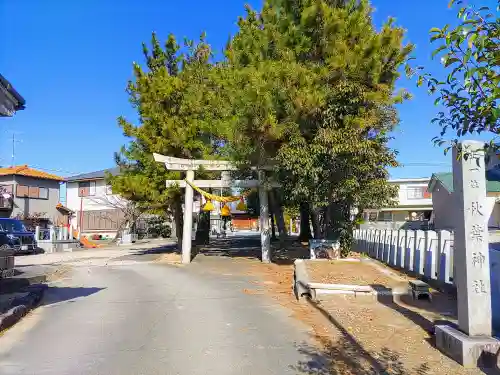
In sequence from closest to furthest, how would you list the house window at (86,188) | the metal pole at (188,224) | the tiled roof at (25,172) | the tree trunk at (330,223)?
the tree trunk at (330,223) → the metal pole at (188,224) → the tiled roof at (25,172) → the house window at (86,188)

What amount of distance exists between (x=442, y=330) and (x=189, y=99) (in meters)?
15.3

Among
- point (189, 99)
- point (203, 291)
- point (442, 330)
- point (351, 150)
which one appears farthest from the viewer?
point (189, 99)

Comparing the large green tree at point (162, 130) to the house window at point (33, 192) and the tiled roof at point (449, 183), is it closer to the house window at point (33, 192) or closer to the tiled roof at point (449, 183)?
the tiled roof at point (449, 183)

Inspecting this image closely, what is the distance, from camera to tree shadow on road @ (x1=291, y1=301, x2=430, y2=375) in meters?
5.71

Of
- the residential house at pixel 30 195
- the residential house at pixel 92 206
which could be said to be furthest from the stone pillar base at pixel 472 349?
the residential house at pixel 92 206

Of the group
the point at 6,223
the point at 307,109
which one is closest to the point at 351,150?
the point at 307,109

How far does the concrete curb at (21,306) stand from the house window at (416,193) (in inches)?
1718

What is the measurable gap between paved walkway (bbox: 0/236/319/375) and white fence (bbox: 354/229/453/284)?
158 inches

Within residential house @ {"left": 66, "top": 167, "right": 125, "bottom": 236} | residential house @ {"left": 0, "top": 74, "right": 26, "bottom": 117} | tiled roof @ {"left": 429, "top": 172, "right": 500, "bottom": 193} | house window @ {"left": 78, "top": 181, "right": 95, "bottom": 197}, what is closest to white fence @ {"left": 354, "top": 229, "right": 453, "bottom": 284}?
residential house @ {"left": 0, "top": 74, "right": 26, "bottom": 117}

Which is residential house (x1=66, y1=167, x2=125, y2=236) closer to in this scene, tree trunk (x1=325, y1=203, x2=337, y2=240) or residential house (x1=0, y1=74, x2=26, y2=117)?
tree trunk (x1=325, y1=203, x2=337, y2=240)

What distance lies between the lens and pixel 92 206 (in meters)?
48.0

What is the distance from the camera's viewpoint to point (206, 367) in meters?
5.78

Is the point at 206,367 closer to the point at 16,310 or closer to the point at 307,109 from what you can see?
the point at 16,310

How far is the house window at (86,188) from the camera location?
47969 mm
